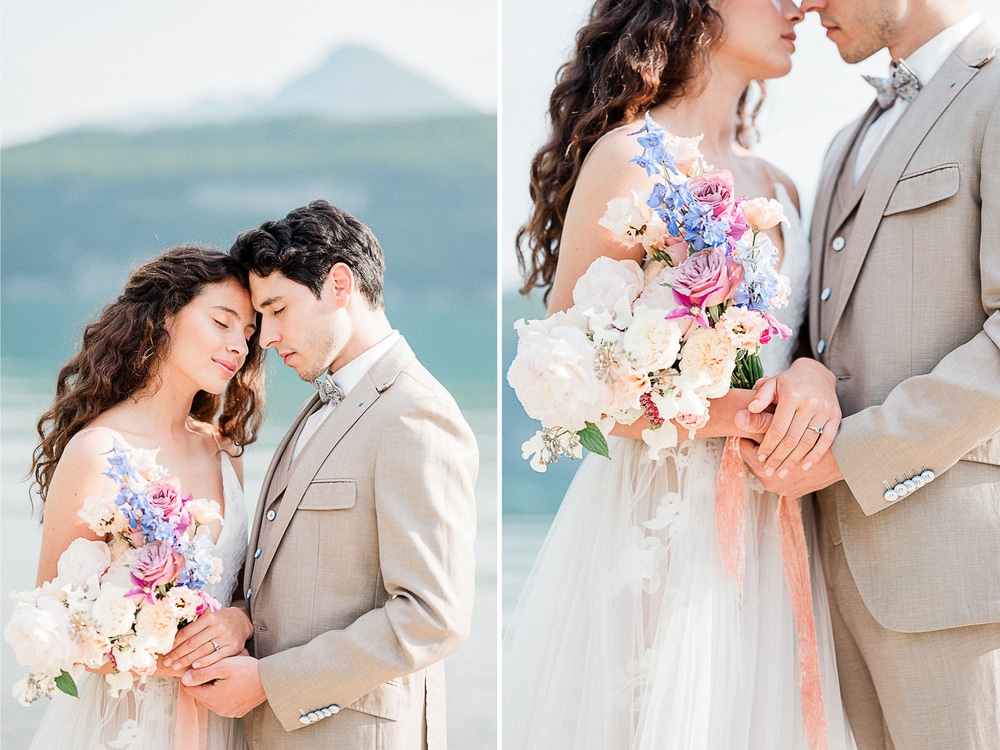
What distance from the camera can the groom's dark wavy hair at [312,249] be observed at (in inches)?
111

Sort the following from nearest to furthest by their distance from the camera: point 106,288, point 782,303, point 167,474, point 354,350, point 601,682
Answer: point 782,303 → point 601,682 → point 167,474 → point 354,350 → point 106,288

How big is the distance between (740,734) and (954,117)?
1.59 metres

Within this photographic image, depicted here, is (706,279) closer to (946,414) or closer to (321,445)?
(946,414)

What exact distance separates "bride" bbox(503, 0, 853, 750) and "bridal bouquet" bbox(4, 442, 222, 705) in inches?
36.1

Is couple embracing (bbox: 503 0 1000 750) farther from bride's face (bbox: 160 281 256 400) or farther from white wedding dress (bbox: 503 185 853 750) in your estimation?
bride's face (bbox: 160 281 256 400)

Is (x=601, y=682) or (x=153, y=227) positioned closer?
(x=601, y=682)

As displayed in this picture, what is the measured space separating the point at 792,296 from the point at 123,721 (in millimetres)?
2146

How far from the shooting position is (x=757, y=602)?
7.77ft

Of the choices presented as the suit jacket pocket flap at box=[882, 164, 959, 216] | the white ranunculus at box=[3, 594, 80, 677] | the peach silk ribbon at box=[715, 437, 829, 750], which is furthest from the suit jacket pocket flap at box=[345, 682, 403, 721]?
the suit jacket pocket flap at box=[882, 164, 959, 216]

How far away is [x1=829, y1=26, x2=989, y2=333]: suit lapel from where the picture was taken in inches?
95.0

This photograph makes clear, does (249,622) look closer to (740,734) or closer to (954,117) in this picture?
(740,734)

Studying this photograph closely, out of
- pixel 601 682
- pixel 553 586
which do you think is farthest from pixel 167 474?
pixel 601 682

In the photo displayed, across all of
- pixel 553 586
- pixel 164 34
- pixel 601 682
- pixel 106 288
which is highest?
pixel 164 34

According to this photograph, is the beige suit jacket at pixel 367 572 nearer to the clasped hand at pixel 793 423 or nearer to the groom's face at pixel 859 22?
the clasped hand at pixel 793 423
